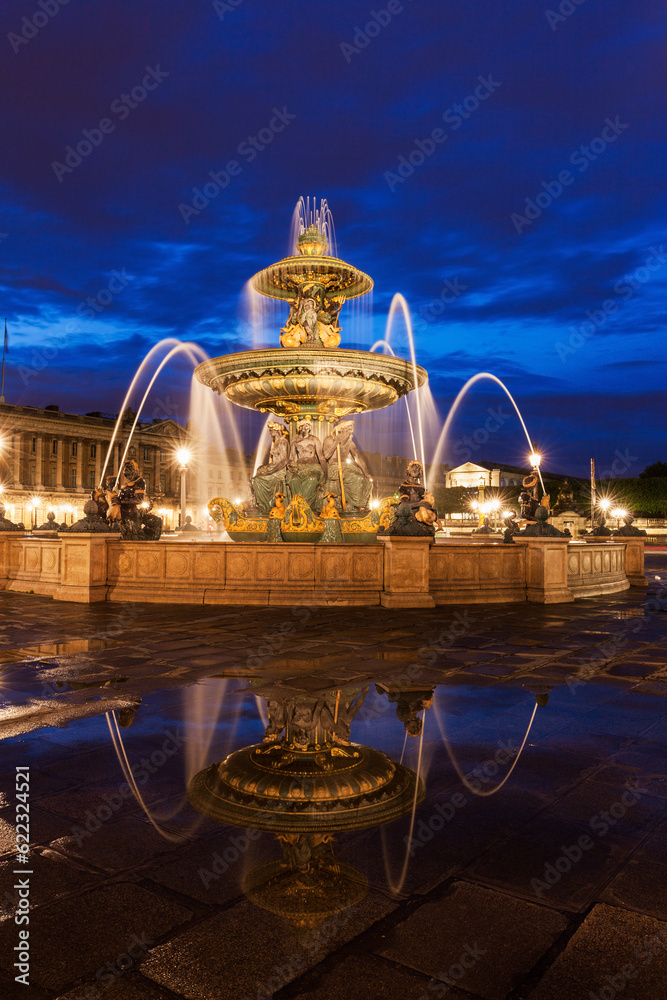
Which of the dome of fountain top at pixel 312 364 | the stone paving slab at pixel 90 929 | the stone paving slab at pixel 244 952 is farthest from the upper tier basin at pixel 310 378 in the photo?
the stone paving slab at pixel 244 952

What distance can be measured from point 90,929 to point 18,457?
331ft

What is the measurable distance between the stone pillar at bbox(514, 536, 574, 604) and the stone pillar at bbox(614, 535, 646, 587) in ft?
17.7

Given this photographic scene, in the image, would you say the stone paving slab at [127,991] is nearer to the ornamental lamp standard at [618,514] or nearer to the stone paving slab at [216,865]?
the stone paving slab at [216,865]

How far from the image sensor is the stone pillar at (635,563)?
65.1 feet

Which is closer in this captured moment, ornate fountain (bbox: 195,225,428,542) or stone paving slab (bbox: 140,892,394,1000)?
stone paving slab (bbox: 140,892,394,1000)

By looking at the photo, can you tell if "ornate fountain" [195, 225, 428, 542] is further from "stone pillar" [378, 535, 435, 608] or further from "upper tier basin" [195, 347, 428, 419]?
"stone pillar" [378, 535, 435, 608]

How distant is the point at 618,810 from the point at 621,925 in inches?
48.6

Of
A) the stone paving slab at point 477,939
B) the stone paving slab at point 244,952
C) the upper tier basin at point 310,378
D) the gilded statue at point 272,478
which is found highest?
the upper tier basin at point 310,378

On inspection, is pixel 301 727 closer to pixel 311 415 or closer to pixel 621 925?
pixel 621 925

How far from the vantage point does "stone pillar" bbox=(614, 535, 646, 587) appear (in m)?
19.8

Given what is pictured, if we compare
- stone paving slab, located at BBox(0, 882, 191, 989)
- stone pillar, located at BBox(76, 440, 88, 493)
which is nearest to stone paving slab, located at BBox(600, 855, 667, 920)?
stone paving slab, located at BBox(0, 882, 191, 989)

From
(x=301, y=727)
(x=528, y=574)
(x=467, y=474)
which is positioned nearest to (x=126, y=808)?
(x=301, y=727)

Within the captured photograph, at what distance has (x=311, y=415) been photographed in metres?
19.5

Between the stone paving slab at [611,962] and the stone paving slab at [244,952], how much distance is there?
68 cm
